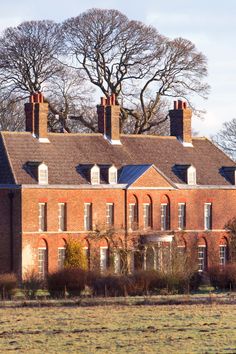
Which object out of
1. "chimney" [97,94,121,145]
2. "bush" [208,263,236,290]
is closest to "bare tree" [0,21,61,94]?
"chimney" [97,94,121,145]

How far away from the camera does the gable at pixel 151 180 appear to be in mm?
69562

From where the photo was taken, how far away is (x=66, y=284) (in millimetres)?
51625

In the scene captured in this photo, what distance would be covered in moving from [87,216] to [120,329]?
110 feet

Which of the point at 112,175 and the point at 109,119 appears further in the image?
the point at 109,119

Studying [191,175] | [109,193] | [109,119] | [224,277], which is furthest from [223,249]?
[224,277]

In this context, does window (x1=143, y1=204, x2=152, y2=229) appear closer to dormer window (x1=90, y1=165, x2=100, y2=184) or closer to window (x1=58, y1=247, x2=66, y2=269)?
dormer window (x1=90, y1=165, x2=100, y2=184)

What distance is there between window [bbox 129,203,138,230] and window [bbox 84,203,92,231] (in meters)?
2.66

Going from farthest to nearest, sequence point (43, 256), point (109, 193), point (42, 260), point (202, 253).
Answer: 1. point (202, 253)
2. point (109, 193)
3. point (43, 256)
4. point (42, 260)

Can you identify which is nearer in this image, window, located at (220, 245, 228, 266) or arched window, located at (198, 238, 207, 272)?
arched window, located at (198, 238, 207, 272)

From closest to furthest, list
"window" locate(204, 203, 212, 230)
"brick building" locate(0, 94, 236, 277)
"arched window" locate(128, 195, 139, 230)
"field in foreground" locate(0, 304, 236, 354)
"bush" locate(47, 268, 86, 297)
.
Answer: "field in foreground" locate(0, 304, 236, 354) → "bush" locate(47, 268, 86, 297) → "brick building" locate(0, 94, 236, 277) → "arched window" locate(128, 195, 139, 230) → "window" locate(204, 203, 212, 230)

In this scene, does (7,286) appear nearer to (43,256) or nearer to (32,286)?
(32,286)

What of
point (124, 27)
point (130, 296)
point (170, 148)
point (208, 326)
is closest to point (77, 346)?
point (208, 326)

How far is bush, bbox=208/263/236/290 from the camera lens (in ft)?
186

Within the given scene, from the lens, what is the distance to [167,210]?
7138 centimetres
